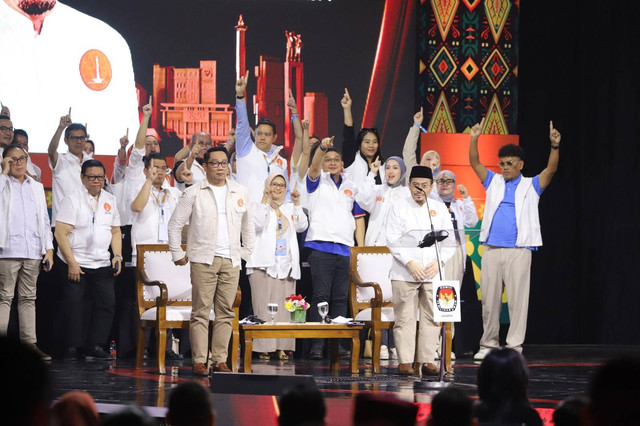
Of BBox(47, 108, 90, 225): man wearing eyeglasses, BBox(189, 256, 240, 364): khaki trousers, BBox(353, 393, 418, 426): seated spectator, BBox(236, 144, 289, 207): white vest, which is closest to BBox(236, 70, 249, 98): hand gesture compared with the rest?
BBox(236, 144, 289, 207): white vest

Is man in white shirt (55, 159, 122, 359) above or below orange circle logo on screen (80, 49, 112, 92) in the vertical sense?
below

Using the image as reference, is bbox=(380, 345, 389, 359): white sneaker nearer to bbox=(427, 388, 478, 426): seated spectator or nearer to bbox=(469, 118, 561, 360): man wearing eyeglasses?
bbox=(469, 118, 561, 360): man wearing eyeglasses

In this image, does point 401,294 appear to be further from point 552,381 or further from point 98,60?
point 98,60

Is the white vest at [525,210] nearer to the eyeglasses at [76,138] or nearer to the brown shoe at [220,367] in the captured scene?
the brown shoe at [220,367]

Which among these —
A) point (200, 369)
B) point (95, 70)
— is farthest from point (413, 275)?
point (95, 70)

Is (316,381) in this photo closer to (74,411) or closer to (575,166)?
(74,411)

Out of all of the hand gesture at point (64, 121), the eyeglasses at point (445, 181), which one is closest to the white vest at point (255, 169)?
the eyeglasses at point (445, 181)

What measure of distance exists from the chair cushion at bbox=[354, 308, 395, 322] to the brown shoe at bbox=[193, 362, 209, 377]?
4.37 ft

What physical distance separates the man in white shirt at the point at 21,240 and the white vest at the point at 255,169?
1.72 metres

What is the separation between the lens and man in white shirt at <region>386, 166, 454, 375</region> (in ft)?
21.2

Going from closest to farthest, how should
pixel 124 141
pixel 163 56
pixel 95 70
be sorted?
1. pixel 124 141
2. pixel 95 70
3. pixel 163 56

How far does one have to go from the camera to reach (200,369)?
20.7 ft

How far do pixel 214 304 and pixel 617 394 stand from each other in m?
5.17

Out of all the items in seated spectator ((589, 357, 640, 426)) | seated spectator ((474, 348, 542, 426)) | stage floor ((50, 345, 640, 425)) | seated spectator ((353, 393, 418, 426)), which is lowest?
stage floor ((50, 345, 640, 425))
